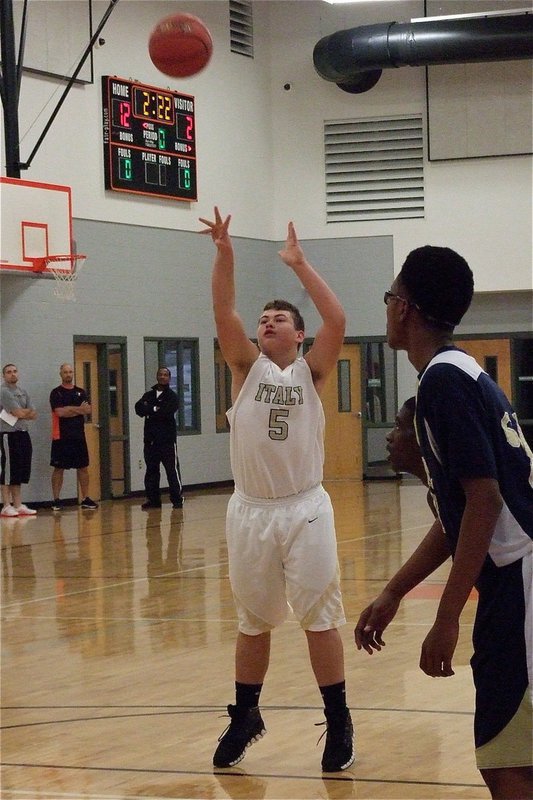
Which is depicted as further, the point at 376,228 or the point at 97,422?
the point at 376,228

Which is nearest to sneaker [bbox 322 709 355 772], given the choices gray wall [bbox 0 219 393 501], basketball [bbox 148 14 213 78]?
basketball [bbox 148 14 213 78]

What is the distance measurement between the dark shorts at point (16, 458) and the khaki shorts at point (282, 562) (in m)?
11.0

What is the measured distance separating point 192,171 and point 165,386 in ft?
14.6

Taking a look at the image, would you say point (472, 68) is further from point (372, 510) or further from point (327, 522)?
point (327, 522)

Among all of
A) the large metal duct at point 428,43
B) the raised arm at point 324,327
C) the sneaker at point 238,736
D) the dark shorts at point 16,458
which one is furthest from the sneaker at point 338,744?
the large metal duct at point 428,43

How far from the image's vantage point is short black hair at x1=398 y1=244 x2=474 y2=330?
2875 millimetres

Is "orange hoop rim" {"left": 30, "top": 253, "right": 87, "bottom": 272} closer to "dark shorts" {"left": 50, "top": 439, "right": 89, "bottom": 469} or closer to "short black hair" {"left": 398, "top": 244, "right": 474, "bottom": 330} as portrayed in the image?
Result: "dark shorts" {"left": 50, "top": 439, "right": 89, "bottom": 469}

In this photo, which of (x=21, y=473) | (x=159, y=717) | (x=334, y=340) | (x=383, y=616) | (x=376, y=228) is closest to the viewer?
(x=383, y=616)

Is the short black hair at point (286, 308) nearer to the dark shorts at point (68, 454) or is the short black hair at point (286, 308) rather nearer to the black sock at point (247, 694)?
the black sock at point (247, 694)

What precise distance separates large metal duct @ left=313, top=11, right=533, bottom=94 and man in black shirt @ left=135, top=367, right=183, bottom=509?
6503 mm

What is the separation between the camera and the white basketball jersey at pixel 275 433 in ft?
15.4

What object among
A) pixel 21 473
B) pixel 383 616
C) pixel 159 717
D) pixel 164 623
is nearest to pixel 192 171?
pixel 21 473

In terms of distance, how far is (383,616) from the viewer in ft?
10.2

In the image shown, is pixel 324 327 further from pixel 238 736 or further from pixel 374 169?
pixel 374 169
